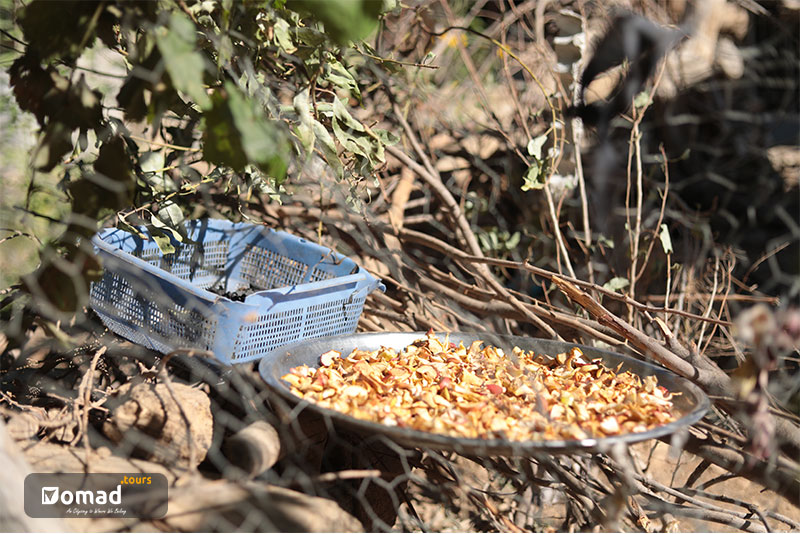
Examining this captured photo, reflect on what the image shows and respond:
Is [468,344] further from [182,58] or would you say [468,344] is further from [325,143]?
[182,58]

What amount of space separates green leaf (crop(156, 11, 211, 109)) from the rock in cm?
51

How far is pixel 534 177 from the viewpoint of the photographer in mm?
1810

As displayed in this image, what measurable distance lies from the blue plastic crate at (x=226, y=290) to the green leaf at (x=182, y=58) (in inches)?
18.4

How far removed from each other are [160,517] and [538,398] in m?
0.58

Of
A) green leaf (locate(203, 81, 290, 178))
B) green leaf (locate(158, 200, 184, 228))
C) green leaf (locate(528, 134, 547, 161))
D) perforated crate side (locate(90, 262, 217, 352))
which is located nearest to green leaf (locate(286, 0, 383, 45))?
green leaf (locate(203, 81, 290, 178))

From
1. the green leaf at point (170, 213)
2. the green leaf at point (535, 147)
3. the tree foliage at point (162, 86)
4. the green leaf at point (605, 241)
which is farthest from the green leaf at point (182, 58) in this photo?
the green leaf at point (605, 241)

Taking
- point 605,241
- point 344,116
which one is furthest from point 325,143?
point 605,241

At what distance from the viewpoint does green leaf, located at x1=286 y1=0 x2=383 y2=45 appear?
94 cm

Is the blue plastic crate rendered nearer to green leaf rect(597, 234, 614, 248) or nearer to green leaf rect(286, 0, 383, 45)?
green leaf rect(286, 0, 383, 45)

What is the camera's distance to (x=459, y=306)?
184cm

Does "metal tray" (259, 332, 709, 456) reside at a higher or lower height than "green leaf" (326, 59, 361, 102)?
lower

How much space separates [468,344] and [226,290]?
620mm

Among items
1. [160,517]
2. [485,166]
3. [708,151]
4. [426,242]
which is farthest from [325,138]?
[708,151]

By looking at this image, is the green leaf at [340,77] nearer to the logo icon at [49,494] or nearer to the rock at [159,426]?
the rock at [159,426]
